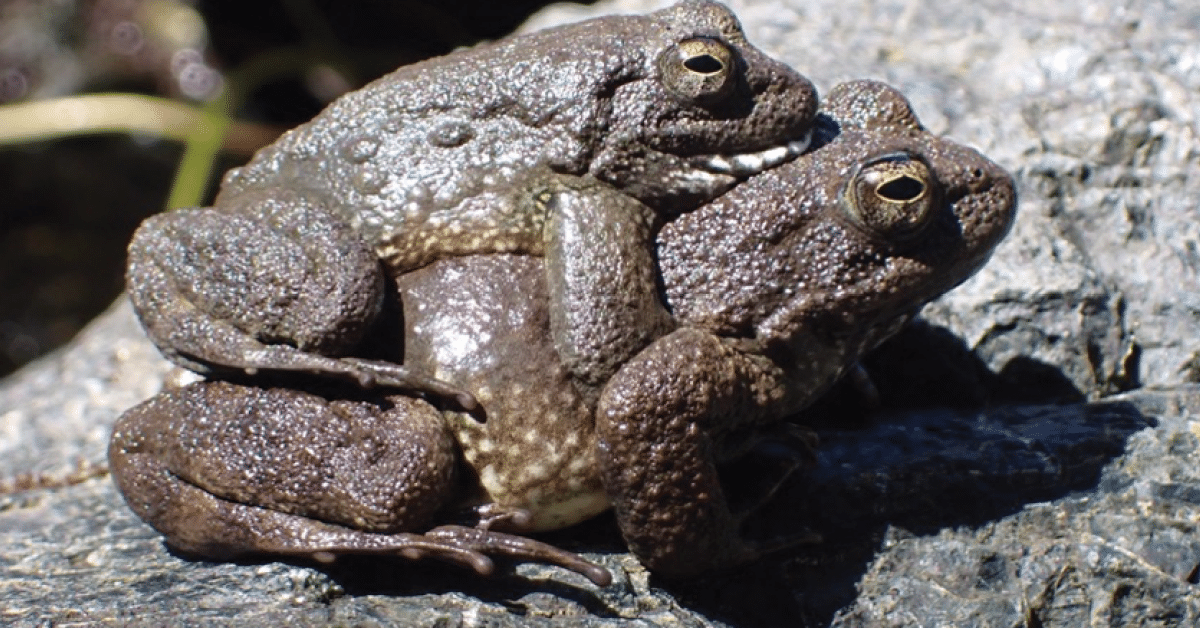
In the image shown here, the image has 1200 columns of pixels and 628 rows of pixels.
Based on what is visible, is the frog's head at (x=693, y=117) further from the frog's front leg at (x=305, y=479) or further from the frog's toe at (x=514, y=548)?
the frog's toe at (x=514, y=548)

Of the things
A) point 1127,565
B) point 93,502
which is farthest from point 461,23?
point 1127,565

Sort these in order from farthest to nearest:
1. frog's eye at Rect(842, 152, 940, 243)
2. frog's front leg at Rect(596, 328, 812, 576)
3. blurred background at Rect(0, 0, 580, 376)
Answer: blurred background at Rect(0, 0, 580, 376)
frog's eye at Rect(842, 152, 940, 243)
frog's front leg at Rect(596, 328, 812, 576)

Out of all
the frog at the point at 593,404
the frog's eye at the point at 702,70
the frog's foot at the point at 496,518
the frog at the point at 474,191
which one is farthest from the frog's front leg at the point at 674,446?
the frog's eye at the point at 702,70

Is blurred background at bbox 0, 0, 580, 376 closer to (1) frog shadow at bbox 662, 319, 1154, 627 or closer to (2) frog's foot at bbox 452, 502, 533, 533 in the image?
(1) frog shadow at bbox 662, 319, 1154, 627

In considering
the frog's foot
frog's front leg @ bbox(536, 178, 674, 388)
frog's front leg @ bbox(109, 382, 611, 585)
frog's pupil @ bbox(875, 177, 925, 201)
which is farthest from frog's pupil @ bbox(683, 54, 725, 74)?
the frog's foot

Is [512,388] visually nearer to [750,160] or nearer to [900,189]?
[750,160]

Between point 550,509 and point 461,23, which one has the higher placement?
point 461,23

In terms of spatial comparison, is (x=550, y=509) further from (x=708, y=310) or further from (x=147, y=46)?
(x=147, y=46)

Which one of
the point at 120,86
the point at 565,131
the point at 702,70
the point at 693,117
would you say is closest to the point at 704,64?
the point at 702,70
